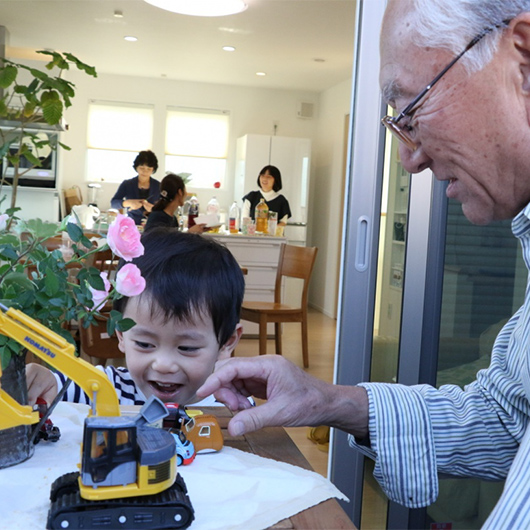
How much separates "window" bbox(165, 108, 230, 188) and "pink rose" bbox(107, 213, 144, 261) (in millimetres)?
9353

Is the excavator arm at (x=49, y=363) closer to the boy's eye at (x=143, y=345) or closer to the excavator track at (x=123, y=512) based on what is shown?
the excavator track at (x=123, y=512)

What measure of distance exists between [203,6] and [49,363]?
5.88 metres

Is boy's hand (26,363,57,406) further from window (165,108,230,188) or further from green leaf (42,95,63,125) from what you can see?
window (165,108,230,188)

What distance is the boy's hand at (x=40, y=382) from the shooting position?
973 millimetres

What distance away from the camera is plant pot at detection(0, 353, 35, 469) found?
78 cm

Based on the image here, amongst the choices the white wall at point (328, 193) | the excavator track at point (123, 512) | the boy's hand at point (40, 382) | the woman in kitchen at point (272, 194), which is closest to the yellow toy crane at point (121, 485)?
the excavator track at point (123, 512)

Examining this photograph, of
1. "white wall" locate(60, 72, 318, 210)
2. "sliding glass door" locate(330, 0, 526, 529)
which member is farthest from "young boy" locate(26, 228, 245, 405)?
"white wall" locate(60, 72, 318, 210)

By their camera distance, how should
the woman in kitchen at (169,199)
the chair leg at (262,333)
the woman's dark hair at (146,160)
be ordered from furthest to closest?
the woman's dark hair at (146,160), the chair leg at (262,333), the woman in kitchen at (169,199)

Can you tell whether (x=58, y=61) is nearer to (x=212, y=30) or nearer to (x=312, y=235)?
(x=212, y=30)

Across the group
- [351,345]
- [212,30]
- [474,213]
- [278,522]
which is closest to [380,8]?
[351,345]

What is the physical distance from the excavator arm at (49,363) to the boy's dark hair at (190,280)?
56 cm

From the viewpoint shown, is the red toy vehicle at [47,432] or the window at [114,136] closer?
the red toy vehicle at [47,432]

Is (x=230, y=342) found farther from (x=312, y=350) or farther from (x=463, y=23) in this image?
(x=312, y=350)

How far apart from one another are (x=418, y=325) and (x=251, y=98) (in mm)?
8527
